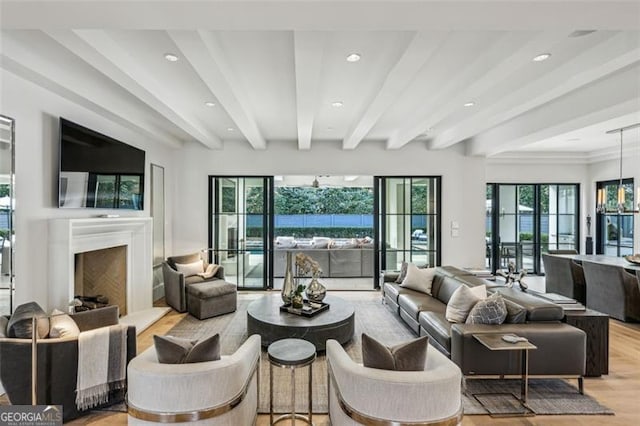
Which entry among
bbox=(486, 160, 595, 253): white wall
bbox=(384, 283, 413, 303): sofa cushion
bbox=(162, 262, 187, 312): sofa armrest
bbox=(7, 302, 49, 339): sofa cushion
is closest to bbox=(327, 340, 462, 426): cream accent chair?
bbox=(7, 302, 49, 339): sofa cushion

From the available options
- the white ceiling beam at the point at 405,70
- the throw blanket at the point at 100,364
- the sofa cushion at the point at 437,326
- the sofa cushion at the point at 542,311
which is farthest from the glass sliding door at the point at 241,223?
the sofa cushion at the point at 542,311

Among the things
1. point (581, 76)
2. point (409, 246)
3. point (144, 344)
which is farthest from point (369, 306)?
point (581, 76)

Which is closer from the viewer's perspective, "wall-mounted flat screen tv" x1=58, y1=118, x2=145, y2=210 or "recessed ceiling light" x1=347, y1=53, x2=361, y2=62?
"recessed ceiling light" x1=347, y1=53, x2=361, y2=62

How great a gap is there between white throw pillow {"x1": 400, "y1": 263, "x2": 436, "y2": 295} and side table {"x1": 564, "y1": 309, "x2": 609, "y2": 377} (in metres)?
1.79

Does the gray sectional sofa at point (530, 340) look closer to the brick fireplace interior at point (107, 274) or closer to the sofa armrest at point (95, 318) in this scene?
the sofa armrest at point (95, 318)

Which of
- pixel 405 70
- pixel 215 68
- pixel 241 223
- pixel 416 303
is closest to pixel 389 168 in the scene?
pixel 241 223

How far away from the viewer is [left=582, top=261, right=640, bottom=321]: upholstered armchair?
4.64 m

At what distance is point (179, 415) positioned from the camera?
1.88 metres

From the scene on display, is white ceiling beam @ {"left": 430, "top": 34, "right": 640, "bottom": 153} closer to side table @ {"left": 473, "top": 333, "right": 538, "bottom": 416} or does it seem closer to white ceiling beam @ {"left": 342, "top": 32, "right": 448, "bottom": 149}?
white ceiling beam @ {"left": 342, "top": 32, "right": 448, "bottom": 149}

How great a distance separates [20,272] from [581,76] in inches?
209

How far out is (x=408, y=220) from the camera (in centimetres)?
668

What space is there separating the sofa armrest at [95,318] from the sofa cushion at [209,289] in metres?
1.62

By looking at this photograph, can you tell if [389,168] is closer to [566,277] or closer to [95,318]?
[566,277]

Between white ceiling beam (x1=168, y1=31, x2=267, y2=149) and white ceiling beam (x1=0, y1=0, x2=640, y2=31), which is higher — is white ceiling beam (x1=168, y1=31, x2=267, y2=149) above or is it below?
above
